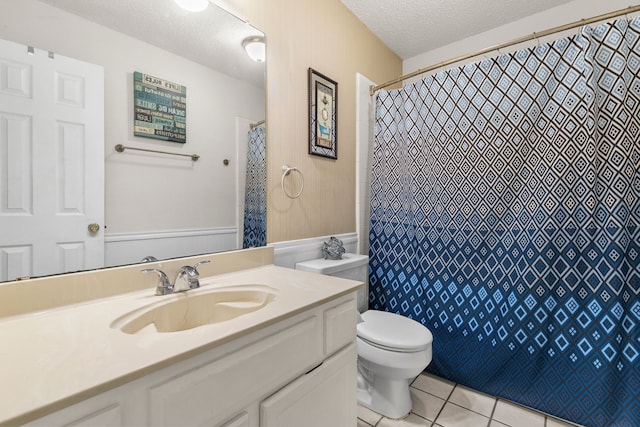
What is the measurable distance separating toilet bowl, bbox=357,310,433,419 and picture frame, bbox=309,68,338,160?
3.54ft

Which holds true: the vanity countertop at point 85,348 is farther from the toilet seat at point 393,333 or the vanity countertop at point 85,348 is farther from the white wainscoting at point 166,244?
the toilet seat at point 393,333

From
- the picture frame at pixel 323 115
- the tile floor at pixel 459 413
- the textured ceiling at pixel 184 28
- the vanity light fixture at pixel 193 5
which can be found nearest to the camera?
the textured ceiling at pixel 184 28

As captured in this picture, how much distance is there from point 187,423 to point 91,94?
1049 millimetres

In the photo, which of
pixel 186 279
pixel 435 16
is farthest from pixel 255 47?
pixel 435 16

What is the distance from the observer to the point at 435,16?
2.13 metres

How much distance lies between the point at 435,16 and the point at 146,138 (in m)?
2.11

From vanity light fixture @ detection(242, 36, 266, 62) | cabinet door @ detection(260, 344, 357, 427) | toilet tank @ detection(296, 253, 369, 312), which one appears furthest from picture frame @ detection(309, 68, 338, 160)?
cabinet door @ detection(260, 344, 357, 427)

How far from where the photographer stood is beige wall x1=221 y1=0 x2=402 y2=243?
1.61 meters

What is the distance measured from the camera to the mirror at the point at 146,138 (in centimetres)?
91

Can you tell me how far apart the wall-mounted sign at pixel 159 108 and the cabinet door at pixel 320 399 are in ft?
3.39

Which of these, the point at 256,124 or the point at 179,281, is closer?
the point at 179,281

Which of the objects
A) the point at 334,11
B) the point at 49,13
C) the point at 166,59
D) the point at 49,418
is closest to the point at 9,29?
the point at 49,13

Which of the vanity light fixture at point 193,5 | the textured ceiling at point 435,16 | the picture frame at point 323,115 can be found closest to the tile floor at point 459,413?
the picture frame at point 323,115

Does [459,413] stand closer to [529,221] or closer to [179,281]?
[529,221]
